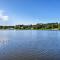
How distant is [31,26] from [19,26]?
1521 cm

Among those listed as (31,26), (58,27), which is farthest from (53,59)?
(31,26)

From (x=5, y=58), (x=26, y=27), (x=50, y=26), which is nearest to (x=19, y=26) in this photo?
(x=26, y=27)

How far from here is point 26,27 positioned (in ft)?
607

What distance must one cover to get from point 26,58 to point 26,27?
17122 centimetres

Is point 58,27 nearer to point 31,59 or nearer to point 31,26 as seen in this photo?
point 31,26

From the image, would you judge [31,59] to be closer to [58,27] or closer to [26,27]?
[58,27]

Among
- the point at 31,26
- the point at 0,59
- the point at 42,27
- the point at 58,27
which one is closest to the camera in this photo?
the point at 0,59

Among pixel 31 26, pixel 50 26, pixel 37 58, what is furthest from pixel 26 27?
pixel 37 58

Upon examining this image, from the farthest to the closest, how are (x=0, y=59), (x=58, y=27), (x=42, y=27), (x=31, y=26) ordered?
(x=31, y=26) → (x=42, y=27) → (x=58, y=27) → (x=0, y=59)

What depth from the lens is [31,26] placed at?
7210 inches

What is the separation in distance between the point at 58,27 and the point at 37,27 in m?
30.8

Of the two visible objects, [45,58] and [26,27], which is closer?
[45,58]

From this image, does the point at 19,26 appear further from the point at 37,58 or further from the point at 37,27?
the point at 37,58

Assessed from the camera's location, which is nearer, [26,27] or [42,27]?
[42,27]
